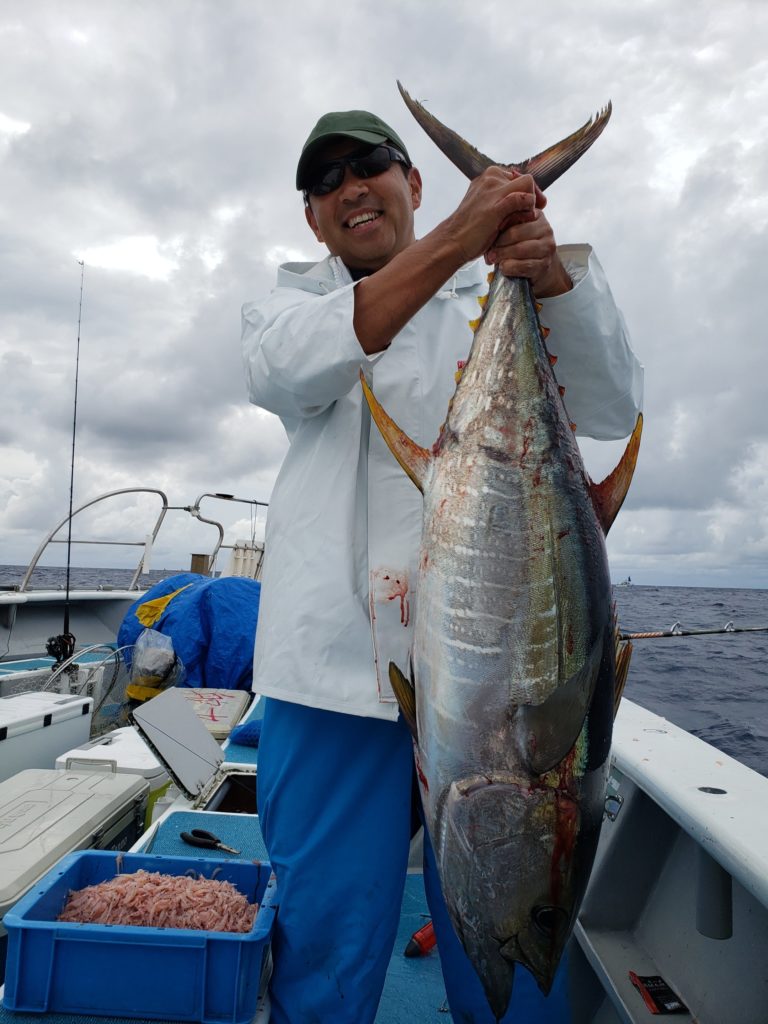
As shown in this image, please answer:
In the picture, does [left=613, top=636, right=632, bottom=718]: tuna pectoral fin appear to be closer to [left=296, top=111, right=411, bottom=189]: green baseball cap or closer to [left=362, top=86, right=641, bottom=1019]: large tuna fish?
[left=362, top=86, right=641, bottom=1019]: large tuna fish

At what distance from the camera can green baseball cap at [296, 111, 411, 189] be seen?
1.68m

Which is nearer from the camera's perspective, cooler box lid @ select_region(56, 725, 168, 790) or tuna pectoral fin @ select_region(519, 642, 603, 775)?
tuna pectoral fin @ select_region(519, 642, 603, 775)

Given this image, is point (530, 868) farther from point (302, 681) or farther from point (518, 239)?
point (518, 239)

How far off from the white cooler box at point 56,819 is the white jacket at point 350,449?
1.18m

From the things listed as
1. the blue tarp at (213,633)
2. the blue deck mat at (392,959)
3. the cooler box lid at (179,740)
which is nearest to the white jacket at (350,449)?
the blue deck mat at (392,959)

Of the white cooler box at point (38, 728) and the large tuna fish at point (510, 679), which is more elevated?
the large tuna fish at point (510, 679)

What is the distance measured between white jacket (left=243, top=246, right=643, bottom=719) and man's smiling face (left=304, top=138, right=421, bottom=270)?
102 mm

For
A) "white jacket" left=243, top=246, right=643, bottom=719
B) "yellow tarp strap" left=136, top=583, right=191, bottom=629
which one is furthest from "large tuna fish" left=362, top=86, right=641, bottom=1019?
"yellow tarp strap" left=136, top=583, right=191, bottom=629

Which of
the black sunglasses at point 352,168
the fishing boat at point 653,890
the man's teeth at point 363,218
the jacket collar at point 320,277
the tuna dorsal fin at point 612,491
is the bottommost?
the fishing boat at point 653,890

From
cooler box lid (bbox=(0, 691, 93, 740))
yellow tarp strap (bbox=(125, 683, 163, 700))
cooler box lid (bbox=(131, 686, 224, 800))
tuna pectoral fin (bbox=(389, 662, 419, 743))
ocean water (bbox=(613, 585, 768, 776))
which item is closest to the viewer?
tuna pectoral fin (bbox=(389, 662, 419, 743))

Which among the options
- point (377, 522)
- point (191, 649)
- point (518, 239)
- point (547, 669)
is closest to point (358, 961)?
point (547, 669)

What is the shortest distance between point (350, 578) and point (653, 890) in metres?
1.73

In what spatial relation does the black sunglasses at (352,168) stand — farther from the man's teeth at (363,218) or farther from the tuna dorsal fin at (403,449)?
the tuna dorsal fin at (403,449)

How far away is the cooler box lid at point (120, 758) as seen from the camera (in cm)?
350
